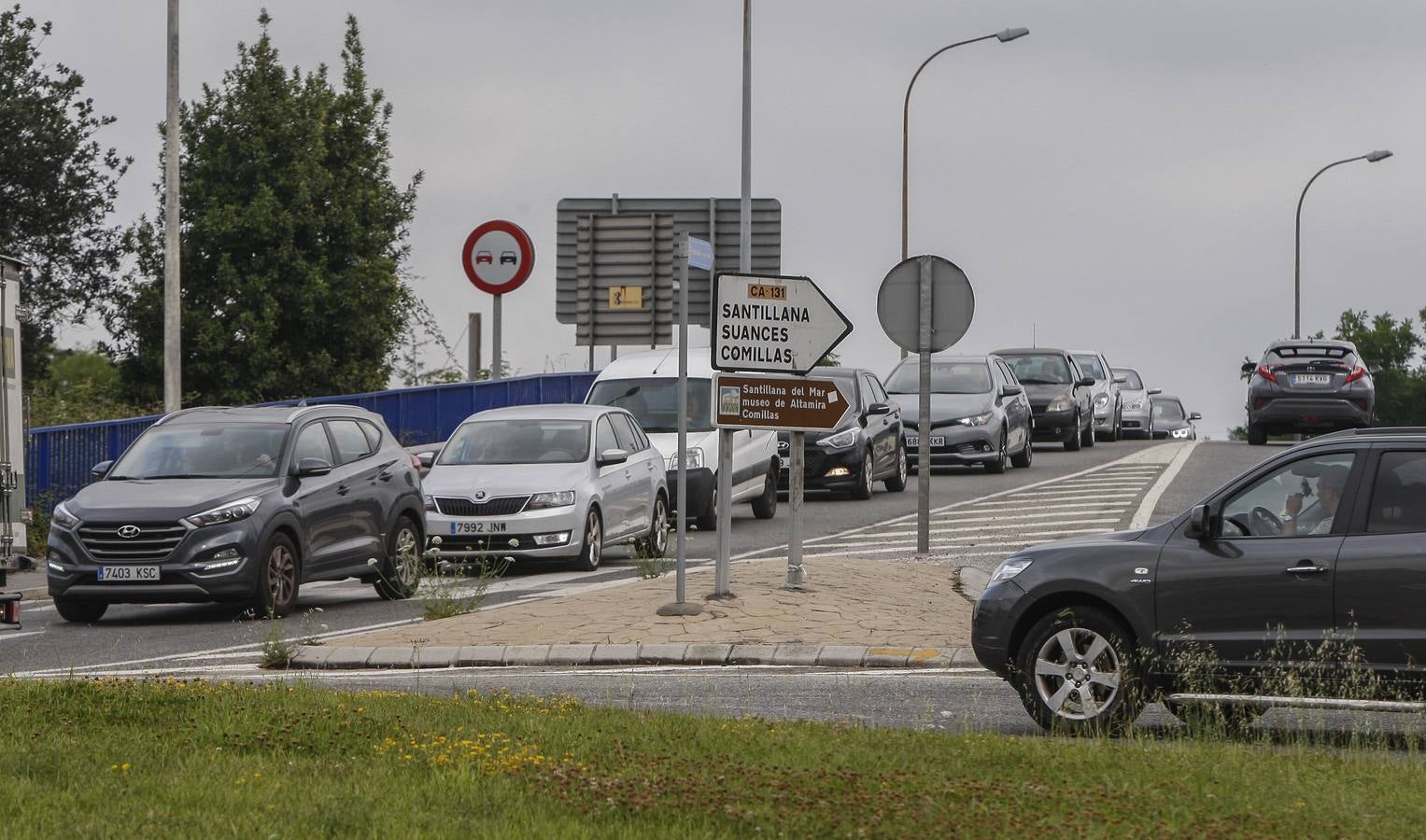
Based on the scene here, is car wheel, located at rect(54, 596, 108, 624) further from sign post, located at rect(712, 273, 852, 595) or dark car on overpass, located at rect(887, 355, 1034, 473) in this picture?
dark car on overpass, located at rect(887, 355, 1034, 473)

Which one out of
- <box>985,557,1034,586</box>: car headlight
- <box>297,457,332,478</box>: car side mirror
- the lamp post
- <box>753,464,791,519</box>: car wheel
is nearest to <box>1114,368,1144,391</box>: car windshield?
the lamp post

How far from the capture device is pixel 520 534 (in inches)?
775

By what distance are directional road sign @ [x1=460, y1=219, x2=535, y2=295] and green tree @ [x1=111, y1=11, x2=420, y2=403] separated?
2055cm

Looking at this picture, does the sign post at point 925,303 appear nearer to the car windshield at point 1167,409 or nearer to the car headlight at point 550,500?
the car headlight at point 550,500

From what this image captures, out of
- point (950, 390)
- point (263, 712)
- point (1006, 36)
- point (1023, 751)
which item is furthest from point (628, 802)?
point (1006, 36)

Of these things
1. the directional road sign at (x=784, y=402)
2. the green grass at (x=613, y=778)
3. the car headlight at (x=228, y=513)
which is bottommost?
the green grass at (x=613, y=778)

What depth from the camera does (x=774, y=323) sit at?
605 inches

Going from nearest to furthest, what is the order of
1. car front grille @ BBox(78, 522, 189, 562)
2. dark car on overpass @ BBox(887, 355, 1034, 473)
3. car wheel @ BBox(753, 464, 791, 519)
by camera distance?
car front grille @ BBox(78, 522, 189, 562)
car wheel @ BBox(753, 464, 791, 519)
dark car on overpass @ BBox(887, 355, 1034, 473)

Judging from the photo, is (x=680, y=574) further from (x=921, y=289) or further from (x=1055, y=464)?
(x=1055, y=464)

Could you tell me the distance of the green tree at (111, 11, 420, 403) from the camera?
147ft

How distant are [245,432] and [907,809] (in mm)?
11561

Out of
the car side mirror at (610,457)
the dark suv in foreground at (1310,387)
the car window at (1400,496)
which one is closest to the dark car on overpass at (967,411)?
the dark suv in foreground at (1310,387)

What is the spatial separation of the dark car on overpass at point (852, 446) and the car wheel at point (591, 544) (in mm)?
7199

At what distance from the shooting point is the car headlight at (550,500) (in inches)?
776
